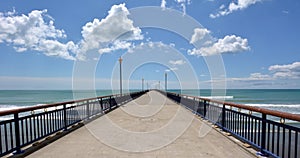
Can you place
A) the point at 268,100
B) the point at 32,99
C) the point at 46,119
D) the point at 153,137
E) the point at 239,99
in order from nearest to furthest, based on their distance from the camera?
the point at 153,137, the point at 46,119, the point at 268,100, the point at 239,99, the point at 32,99

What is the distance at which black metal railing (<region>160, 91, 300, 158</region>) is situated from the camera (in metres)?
3.78

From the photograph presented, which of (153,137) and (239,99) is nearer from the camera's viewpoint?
(153,137)

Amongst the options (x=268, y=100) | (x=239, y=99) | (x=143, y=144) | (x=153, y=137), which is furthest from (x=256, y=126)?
(x=239, y=99)

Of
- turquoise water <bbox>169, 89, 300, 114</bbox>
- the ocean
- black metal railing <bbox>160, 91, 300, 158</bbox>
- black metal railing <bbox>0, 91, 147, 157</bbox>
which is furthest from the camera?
the ocean

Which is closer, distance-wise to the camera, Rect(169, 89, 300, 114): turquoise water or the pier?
the pier

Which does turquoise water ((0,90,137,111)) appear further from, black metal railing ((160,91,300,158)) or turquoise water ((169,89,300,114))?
black metal railing ((160,91,300,158))

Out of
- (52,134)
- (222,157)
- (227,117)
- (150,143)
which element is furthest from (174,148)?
(52,134)

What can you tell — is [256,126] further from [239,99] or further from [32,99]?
[32,99]

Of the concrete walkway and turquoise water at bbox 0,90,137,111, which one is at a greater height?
the concrete walkway

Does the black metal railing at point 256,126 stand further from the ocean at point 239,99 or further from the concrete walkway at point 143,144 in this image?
the ocean at point 239,99

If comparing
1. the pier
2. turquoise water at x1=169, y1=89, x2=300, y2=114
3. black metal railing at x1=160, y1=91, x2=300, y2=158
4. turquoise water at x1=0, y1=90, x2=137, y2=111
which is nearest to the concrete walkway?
the pier

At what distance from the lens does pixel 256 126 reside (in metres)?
5.45

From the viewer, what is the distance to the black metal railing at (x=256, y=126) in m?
3.78

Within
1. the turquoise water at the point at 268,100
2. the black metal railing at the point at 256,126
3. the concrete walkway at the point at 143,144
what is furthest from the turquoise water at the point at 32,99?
the black metal railing at the point at 256,126
